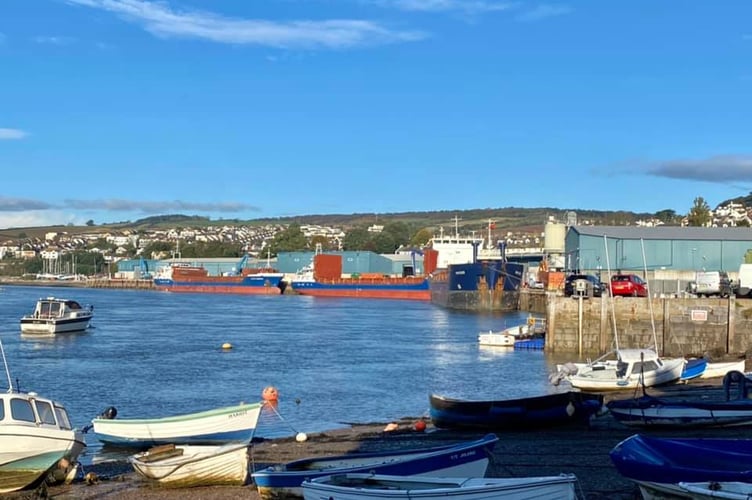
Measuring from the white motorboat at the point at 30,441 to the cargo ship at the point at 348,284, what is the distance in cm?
8945

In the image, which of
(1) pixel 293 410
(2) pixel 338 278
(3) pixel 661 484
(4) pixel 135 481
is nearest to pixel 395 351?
(1) pixel 293 410

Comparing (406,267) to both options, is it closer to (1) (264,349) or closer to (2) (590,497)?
(1) (264,349)

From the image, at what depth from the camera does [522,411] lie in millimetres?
21062

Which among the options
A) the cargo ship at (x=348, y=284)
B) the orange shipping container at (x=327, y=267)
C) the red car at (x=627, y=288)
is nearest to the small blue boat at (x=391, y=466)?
the red car at (x=627, y=288)

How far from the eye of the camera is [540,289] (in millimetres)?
78562

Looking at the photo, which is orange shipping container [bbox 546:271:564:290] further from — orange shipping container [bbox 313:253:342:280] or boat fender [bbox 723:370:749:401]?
orange shipping container [bbox 313:253:342:280]

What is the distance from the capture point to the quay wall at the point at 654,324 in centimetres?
3644

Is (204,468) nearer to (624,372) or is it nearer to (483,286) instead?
(624,372)

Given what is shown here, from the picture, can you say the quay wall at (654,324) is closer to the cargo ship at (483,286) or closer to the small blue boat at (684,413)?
the small blue boat at (684,413)

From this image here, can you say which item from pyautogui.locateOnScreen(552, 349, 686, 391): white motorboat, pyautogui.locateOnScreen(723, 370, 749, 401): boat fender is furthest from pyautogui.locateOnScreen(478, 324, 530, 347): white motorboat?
pyautogui.locateOnScreen(723, 370, 749, 401): boat fender

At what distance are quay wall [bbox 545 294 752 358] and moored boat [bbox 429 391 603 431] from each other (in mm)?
15195

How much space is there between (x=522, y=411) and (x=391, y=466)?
911 cm

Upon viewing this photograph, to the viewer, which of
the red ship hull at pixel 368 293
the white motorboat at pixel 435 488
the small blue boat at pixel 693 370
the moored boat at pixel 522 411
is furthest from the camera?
the red ship hull at pixel 368 293

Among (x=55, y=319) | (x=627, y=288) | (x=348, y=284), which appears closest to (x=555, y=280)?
(x=627, y=288)
